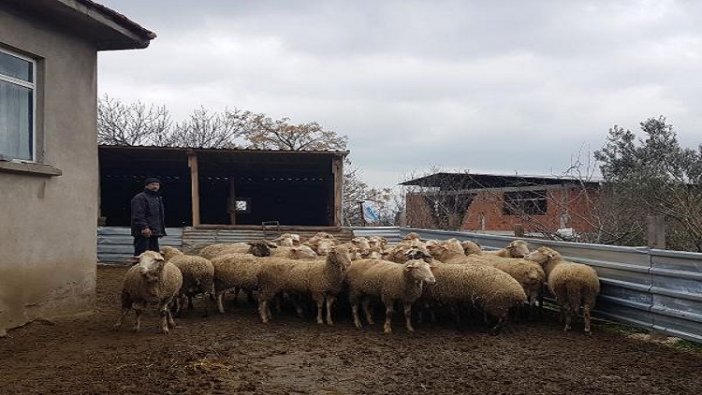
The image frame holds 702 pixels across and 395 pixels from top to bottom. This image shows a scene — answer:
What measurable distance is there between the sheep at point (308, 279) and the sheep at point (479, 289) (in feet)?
4.30

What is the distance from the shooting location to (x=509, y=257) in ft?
35.5

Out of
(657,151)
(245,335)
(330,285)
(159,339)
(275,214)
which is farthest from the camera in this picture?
(275,214)

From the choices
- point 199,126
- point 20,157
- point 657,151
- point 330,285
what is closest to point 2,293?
point 20,157

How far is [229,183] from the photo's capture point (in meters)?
25.3

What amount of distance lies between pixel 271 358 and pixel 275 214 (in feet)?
64.6

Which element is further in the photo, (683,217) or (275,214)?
(275,214)

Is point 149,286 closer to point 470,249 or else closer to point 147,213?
point 147,213

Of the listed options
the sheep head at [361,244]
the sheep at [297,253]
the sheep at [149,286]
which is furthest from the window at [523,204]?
the sheep at [149,286]

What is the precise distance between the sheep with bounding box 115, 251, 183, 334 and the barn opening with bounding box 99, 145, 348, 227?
9.45 m

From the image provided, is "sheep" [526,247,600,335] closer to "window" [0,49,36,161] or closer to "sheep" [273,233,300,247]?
"sheep" [273,233,300,247]

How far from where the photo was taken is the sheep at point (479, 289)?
8438 millimetres

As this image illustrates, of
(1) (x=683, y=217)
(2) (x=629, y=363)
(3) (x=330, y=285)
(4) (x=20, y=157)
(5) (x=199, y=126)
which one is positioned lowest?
(2) (x=629, y=363)

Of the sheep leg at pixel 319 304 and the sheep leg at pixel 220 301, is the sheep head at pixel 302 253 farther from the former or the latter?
the sheep leg at pixel 319 304

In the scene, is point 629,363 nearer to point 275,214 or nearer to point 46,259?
point 46,259
